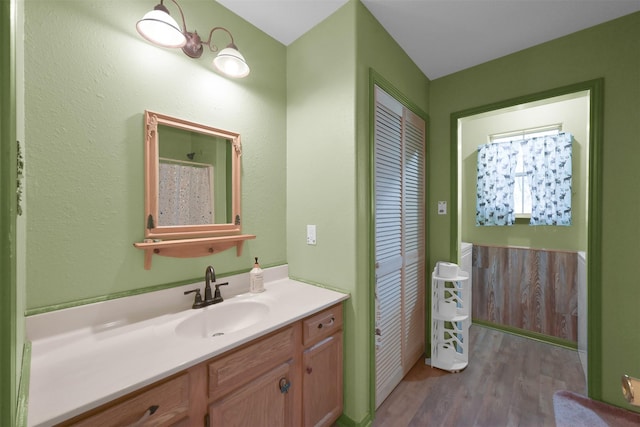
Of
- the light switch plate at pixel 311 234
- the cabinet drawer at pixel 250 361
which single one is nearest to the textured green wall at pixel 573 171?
the light switch plate at pixel 311 234

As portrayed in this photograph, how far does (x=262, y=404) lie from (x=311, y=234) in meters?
0.96

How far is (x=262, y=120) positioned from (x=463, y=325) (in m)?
2.25

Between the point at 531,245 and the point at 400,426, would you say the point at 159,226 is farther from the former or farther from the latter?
the point at 531,245

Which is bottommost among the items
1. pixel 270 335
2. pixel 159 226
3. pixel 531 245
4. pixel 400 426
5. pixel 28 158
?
pixel 400 426

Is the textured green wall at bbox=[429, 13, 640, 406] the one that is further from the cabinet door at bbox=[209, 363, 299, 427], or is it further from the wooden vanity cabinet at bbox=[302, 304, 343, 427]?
the cabinet door at bbox=[209, 363, 299, 427]

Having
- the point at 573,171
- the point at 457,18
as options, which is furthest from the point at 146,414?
the point at 573,171

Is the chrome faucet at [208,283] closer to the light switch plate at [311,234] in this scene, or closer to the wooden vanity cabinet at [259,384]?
the wooden vanity cabinet at [259,384]

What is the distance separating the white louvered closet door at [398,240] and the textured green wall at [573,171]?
57 cm

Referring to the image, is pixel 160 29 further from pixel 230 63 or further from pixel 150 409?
pixel 150 409

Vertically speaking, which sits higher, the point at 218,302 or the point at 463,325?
the point at 218,302

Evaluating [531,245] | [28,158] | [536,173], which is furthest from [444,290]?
[28,158]

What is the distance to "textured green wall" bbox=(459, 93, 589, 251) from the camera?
251cm

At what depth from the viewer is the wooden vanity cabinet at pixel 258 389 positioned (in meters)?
0.83

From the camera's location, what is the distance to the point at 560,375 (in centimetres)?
209
